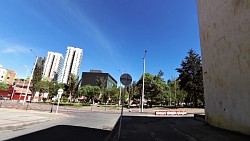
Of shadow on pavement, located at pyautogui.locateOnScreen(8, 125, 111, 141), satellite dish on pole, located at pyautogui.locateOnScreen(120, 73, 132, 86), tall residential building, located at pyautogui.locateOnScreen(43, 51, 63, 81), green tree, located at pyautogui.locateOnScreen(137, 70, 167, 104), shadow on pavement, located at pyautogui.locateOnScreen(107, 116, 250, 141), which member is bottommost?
shadow on pavement, located at pyautogui.locateOnScreen(8, 125, 111, 141)

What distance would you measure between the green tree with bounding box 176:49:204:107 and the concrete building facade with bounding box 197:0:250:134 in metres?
31.7

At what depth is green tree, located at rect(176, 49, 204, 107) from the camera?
43719 mm

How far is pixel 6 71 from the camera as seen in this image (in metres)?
100

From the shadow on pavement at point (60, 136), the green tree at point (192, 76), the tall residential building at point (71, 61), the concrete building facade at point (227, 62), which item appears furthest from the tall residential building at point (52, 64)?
the shadow on pavement at point (60, 136)

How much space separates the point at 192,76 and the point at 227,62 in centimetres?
3611

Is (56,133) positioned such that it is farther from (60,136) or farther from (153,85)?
(153,85)

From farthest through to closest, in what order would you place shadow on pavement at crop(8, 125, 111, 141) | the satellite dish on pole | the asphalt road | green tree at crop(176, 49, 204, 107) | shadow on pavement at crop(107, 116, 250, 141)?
green tree at crop(176, 49, 204, 107)
the satellite dish on pole
shadow on pavement at crop(107, 116, 250, 141)
the asphalt road
shadow on pavement at crop(8, 125, 111, 141)

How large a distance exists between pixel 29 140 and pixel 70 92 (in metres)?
55.3

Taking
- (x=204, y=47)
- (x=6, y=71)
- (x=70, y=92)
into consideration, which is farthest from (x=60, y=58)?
(x=204, y=47)

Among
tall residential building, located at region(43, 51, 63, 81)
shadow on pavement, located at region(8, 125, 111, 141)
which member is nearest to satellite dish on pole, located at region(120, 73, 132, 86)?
shadow on pavement, located at region(8, 125, 111, 141)

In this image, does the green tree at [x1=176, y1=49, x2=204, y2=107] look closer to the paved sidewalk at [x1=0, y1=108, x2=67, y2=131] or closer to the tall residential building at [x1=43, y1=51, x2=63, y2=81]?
the paved sidewalk at [x1=0, y1=108, x2=67, y2=131]

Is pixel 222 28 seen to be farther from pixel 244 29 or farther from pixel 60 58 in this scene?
pixel 60 58

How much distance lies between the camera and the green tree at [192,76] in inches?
1721

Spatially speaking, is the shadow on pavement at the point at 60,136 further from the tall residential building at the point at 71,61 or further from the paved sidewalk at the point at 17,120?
the tall residential building at the point at 71,61
